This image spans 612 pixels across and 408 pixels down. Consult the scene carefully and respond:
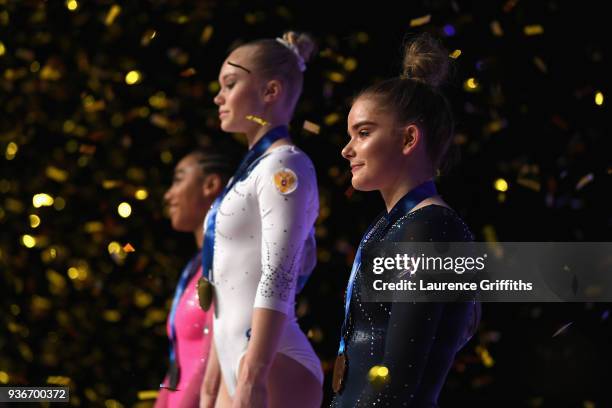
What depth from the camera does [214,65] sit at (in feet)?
14.7

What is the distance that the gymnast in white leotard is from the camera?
277cm

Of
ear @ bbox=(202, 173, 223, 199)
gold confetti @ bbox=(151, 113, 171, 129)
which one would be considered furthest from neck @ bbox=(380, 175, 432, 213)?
gold confetti @ bbox=(151, 113, 171, 129)

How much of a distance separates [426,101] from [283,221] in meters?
0.57

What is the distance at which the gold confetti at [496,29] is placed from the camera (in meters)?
3.86

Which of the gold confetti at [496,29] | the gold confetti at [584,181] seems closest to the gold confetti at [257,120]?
the gold confetti at [496,29]

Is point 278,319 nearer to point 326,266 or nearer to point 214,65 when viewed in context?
point 326,266

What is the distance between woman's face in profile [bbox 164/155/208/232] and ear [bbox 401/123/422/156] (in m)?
1.57

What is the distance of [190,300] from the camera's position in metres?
3.63

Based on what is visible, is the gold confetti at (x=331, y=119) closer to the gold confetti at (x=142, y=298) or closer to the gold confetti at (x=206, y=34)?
the gold confetti at (x=206, y=34)

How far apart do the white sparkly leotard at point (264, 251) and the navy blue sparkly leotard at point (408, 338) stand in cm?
47

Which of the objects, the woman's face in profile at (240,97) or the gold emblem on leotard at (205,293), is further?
the woman's face in profile at (240,97)

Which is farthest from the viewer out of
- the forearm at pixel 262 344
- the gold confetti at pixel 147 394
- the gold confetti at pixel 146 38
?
the gold confetti at pixel 146 38

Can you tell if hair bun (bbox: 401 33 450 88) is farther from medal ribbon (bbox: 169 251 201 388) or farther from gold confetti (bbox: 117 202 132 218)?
gold confetti (bbox: 117 202 132 218)

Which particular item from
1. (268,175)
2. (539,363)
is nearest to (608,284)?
(539,363)
